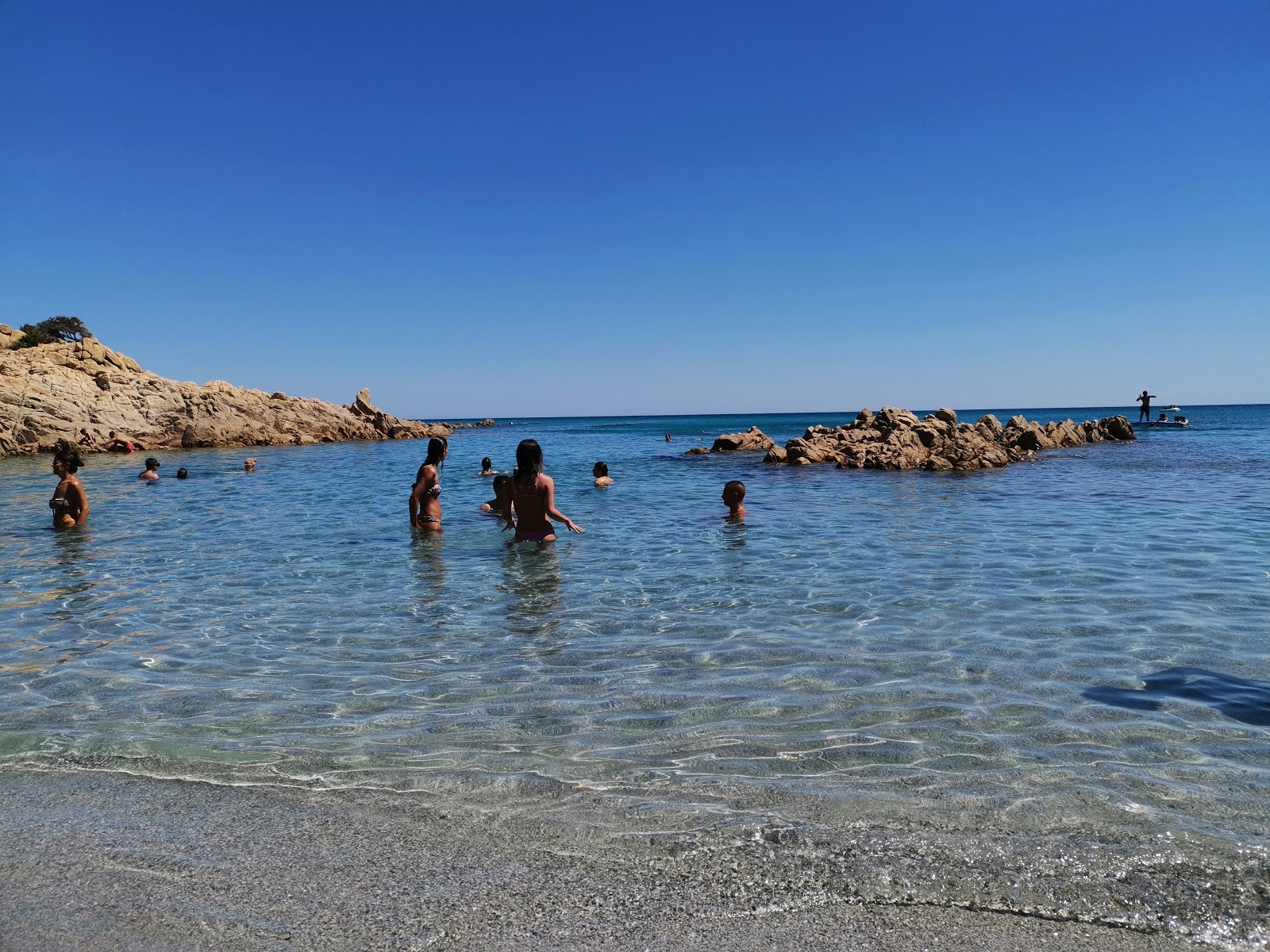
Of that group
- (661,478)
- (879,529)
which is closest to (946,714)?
(879,529)

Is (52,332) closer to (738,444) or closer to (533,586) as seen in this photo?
(738,444)

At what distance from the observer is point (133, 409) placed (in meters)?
48.2

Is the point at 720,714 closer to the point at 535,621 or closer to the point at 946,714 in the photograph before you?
the point at 946,714

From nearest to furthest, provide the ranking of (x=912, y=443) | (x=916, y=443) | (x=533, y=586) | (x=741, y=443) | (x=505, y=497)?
(x=533, y=586) → (x=505, y=497) → (x=912, y=443) → (x=916, y=443) → (x=741, y=443)

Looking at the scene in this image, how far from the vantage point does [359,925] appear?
8.64ft

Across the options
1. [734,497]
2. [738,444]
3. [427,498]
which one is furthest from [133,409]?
[734,497]

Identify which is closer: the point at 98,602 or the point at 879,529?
the point at 98,602

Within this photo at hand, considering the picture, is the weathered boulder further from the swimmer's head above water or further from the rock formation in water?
the swimmer's head above water

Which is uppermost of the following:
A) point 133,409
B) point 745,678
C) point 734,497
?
point 133,409

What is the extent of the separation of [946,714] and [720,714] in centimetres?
142

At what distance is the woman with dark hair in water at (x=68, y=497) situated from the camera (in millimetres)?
13180

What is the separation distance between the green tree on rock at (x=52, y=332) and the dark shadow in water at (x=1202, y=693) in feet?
228

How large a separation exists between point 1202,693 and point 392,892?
5.17 metres

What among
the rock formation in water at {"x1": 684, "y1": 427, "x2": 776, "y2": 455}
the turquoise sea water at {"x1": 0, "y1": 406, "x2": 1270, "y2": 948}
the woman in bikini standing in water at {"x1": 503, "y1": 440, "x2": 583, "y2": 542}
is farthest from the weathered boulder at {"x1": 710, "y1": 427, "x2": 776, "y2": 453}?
the woman in bikini standing in water at {"x1": 503, "y1": 440, "x2": 583, "y2": 542}
